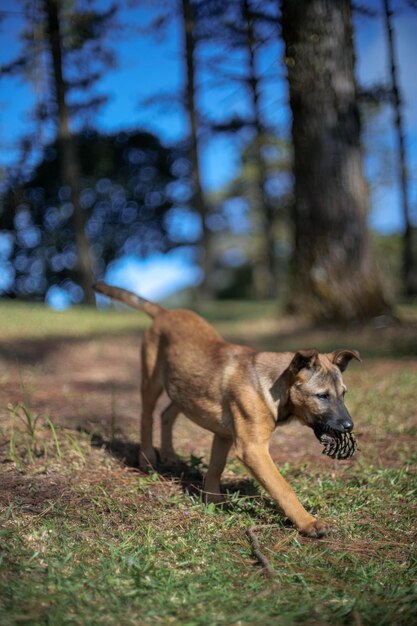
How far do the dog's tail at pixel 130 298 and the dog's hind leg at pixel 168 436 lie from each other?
2.98 feet

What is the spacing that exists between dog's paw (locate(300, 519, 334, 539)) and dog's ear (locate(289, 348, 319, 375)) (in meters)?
0.98

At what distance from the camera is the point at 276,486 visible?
397 cm

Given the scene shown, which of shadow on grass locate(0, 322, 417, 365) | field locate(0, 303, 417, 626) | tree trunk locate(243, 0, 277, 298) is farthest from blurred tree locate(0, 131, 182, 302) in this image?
field locate(0, 303, 417, 626)

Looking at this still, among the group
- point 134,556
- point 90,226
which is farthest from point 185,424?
point 90,226

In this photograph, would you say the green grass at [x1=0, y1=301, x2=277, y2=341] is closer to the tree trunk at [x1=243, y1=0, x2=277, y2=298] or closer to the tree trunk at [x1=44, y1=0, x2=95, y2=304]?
the tree trunk at [x1=44, y1=0, x2=95, y2=304]

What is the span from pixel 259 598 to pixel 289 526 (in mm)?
1068

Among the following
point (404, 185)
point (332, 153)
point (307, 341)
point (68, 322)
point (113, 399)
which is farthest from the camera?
point (404, 185)

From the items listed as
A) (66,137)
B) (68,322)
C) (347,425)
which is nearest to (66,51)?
(66,137)

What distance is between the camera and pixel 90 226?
→ 26.4 meters

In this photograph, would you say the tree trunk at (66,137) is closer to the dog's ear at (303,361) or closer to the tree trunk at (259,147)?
the tree trunk at (259,147)

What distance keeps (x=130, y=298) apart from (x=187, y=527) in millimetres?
2492

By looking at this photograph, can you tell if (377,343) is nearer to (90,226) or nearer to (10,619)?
(10,619)

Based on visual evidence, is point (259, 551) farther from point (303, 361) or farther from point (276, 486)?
point (303, 361)

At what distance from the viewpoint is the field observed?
9.27 ft
